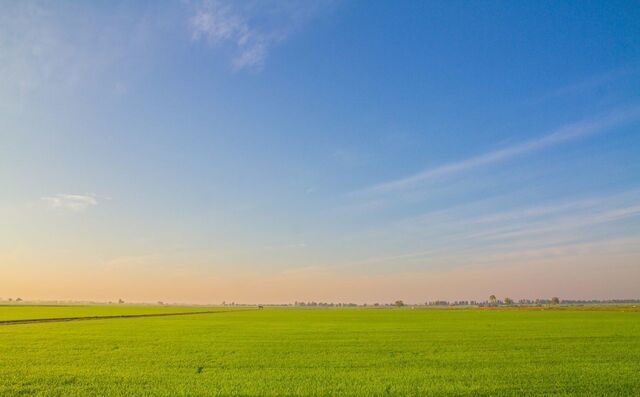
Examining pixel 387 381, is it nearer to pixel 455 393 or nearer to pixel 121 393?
pixel 455 393

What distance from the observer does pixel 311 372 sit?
57.9ft

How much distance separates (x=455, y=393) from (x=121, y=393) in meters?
10.8

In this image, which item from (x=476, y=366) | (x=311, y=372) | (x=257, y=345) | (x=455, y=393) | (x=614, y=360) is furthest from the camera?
(x=257, y=345)

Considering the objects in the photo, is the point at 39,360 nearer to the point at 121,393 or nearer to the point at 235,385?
the point at 121,393

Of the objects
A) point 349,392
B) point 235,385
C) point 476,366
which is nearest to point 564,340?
point 476,366

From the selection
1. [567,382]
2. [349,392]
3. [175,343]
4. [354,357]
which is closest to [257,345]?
[175,343]

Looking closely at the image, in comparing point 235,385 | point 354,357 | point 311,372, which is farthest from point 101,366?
point 354,357

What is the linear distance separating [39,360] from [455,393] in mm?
19696

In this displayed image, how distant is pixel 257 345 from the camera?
2819 centimetres

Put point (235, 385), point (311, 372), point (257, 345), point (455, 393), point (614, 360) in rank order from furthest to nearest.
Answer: point (257, 345) < point (614, 360) < point (311, 372) < point (235, 385) < point (455, 393)

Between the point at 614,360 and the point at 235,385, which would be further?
the point at 614,360

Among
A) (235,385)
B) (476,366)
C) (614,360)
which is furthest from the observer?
(614,360)

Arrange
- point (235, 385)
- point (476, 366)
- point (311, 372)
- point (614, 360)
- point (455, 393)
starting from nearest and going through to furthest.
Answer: point (455, 393) → point (235, 385) → point (311, 372) → point (476, 366) → point (614, 360)

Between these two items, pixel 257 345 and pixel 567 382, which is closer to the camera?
pixel 567 382
